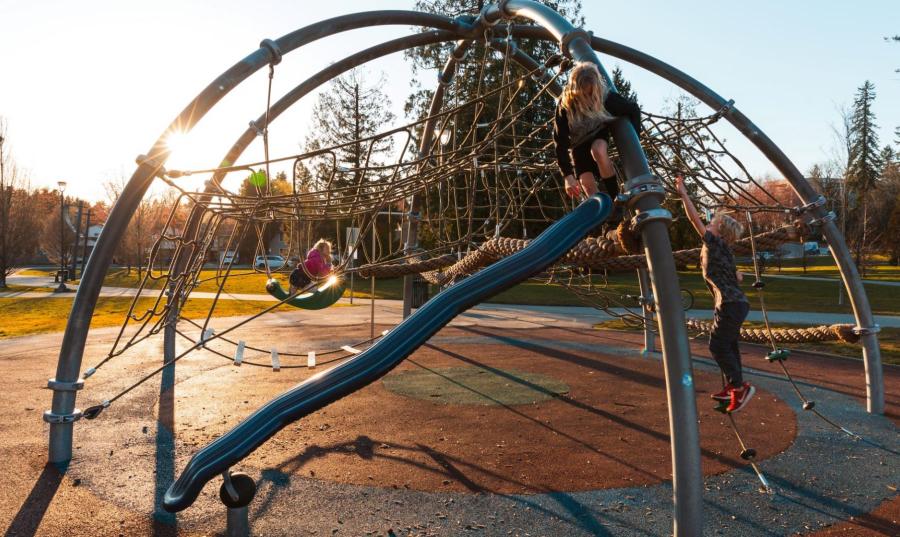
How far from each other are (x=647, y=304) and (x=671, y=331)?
5857 mm

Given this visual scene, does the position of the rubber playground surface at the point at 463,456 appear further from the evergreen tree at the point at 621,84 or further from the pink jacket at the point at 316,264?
the evergreen tree at the point at 621,84

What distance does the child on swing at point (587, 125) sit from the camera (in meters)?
3.40

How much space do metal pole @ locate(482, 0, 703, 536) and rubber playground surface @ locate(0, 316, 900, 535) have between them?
100cm

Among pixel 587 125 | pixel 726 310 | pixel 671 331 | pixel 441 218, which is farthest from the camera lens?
pixel 441 218

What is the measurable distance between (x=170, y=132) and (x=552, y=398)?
186 inches

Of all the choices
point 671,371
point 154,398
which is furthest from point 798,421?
point 154,398

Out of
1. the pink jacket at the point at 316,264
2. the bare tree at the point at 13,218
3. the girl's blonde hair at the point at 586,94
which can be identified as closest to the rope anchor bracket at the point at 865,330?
the girl's blonde hair at the point at 586,94

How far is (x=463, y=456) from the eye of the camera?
502cm

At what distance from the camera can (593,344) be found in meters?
10.9

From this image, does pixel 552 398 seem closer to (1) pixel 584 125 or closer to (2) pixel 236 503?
(1) pixel 584 125

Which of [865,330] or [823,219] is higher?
[823,219]

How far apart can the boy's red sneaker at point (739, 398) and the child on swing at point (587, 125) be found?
1798 millimetres

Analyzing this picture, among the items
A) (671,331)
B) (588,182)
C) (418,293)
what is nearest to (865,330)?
(588,182)

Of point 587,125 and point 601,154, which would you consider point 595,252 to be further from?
point 587,125
